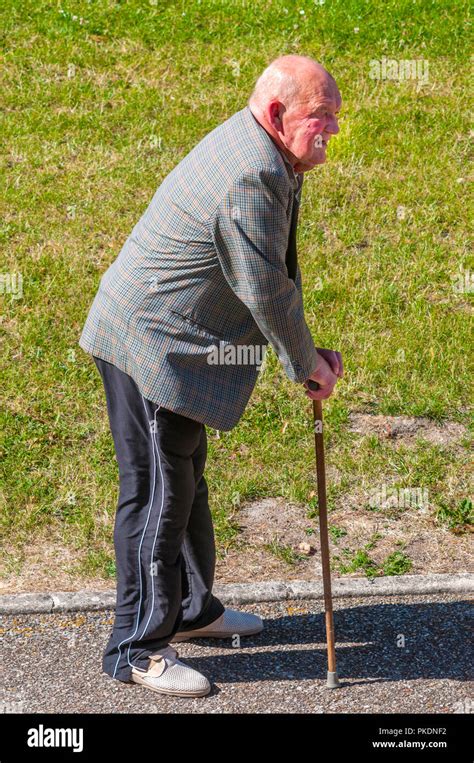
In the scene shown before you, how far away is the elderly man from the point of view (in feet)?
Result: 11.9

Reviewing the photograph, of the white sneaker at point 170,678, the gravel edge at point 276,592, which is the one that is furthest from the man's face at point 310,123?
the gravel edge at point 276,592

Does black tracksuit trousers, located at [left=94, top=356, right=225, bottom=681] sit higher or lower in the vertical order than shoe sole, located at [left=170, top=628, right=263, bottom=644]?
higher

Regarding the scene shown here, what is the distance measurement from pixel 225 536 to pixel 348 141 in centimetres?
403

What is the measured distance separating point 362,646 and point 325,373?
1276mm

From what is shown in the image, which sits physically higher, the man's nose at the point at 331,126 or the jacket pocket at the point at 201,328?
the man's nose at the point at 331,126

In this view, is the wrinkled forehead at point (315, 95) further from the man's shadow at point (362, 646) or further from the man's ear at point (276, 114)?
the man's shadow at point (362, 646)

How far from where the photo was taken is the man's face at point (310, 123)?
359 centimetres

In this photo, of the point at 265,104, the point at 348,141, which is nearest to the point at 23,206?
the point at 348,141

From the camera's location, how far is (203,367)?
3.95 meters

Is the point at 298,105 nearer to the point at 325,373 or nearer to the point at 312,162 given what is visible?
the point at 312,162

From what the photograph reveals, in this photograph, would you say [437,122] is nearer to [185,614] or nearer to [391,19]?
[391,19]

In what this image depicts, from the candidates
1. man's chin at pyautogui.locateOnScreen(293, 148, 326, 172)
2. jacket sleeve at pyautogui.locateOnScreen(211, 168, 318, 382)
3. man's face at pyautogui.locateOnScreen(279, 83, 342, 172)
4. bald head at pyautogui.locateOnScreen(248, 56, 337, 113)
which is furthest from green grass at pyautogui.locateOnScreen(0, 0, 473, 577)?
bald head at pyautogui.locateOnScreen(248, 56, 337, 113)

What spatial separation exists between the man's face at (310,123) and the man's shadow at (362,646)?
6.69 feet

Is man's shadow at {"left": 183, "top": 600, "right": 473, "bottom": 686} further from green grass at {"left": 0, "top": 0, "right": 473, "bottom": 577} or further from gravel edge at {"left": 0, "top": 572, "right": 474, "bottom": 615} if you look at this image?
green grass at {"left": 0, "top": 0, "right": 473, "bottom": 577}
